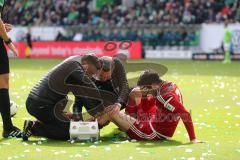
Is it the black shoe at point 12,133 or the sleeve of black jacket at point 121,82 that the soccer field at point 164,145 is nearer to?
the black shoe at point 12,133

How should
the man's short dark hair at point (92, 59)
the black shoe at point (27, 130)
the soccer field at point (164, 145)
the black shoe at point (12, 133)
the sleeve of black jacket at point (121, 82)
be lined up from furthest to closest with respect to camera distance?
the sleeve of black jacket at point (121, 82), the black shoe at point (12, 133), the black shoe at point (27, 130), the man's short dark hair at point (92, 59), the soccer field at point (164, 145)

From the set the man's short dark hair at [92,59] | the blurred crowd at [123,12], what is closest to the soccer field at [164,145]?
the man's short dark hair at [92,59]

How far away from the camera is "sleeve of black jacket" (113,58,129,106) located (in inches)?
408

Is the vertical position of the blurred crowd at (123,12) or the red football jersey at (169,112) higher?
the red football jersey at (169,112)

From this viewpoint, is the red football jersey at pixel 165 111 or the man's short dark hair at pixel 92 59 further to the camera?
the man's short dark hair at pixel 92 59

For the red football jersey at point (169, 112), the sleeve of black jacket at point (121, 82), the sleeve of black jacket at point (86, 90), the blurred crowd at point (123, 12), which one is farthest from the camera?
the blurred crowd at point (123, 12)

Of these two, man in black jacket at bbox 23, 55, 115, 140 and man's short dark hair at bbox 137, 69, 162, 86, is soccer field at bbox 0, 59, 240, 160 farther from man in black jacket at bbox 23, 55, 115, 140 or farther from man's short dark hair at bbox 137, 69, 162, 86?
man's short dark hair at bbox 137, 69, 162, 86

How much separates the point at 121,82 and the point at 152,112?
72cm

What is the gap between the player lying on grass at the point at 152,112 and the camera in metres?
9.48

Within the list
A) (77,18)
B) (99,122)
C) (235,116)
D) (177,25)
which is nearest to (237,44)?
(177,25)

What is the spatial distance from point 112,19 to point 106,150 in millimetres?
34719

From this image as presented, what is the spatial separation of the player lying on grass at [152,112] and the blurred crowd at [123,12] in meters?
28.6

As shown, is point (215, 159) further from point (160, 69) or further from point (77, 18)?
point (77, 18)

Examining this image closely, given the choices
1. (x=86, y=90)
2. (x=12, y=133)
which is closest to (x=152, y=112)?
(x=86, y=90)
